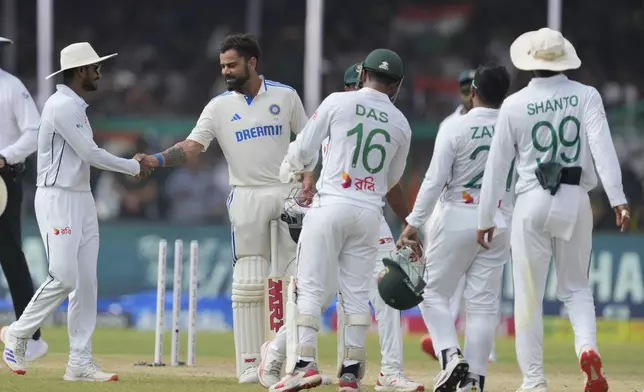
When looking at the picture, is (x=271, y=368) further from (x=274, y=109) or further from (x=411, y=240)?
(x=274, y=109)

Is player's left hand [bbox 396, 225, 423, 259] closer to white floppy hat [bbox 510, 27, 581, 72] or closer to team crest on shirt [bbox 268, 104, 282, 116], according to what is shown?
white floppy hat [bbox 510, 27, 581, 72]

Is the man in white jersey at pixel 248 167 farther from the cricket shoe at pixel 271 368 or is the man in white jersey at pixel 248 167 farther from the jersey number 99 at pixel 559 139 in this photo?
the jersey number 99 at pixel 559 139

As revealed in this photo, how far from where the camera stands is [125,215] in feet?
61.4

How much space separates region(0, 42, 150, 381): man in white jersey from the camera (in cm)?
908

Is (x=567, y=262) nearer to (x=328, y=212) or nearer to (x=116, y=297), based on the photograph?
(x=328, y=212)

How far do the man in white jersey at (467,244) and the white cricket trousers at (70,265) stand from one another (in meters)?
2.11

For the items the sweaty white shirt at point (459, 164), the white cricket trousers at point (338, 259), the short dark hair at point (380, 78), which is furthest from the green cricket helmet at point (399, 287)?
the short dark hair at point (380, 78)

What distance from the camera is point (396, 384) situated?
912 cm

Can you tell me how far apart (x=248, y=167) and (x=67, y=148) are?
1.15 metres

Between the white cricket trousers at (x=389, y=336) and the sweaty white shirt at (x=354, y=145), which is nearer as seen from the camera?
the sweaty white shirt at (x=354, y=145)

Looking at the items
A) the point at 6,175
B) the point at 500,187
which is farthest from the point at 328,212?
the point at 6,175

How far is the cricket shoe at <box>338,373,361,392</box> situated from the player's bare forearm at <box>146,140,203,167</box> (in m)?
2.01

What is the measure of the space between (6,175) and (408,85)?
1112cm

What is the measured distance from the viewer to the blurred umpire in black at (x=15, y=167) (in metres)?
10.3
